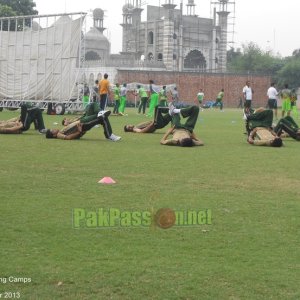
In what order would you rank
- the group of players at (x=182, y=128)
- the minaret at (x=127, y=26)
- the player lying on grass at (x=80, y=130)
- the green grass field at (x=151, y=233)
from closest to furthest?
the green grass field at (x=151, y=233) < the group of players at (x=182, y=128) < the player lying on grass at (x=80, y=130) < the minaret at (x=127, y=26)

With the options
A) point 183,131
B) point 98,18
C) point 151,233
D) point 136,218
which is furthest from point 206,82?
point 151,233

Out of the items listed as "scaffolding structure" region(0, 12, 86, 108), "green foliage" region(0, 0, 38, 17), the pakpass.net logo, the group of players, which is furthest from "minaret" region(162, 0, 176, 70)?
the pakpass.net logo

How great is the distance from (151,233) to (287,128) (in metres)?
10.7

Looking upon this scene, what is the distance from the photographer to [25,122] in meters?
17.1

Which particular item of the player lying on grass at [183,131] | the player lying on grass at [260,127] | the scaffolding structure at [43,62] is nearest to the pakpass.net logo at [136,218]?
the player lying on grass at [183,131]

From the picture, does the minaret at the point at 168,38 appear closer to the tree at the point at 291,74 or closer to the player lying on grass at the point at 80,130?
the tree at the point at 291,74

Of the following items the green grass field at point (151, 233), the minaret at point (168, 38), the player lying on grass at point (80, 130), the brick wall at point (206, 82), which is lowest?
the green grass field at point (151, 233)

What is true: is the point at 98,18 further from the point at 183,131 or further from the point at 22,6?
the point at 183,131

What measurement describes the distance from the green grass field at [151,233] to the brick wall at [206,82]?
167 feet

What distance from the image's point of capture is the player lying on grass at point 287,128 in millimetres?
15828

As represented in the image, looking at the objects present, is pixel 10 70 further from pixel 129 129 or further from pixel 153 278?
pixel 153 278

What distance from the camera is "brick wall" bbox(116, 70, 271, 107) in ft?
203

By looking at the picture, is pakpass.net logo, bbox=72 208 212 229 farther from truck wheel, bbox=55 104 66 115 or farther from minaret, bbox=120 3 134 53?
minaret, bbox=120 3 134 53

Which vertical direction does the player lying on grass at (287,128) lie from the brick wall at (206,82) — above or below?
below
